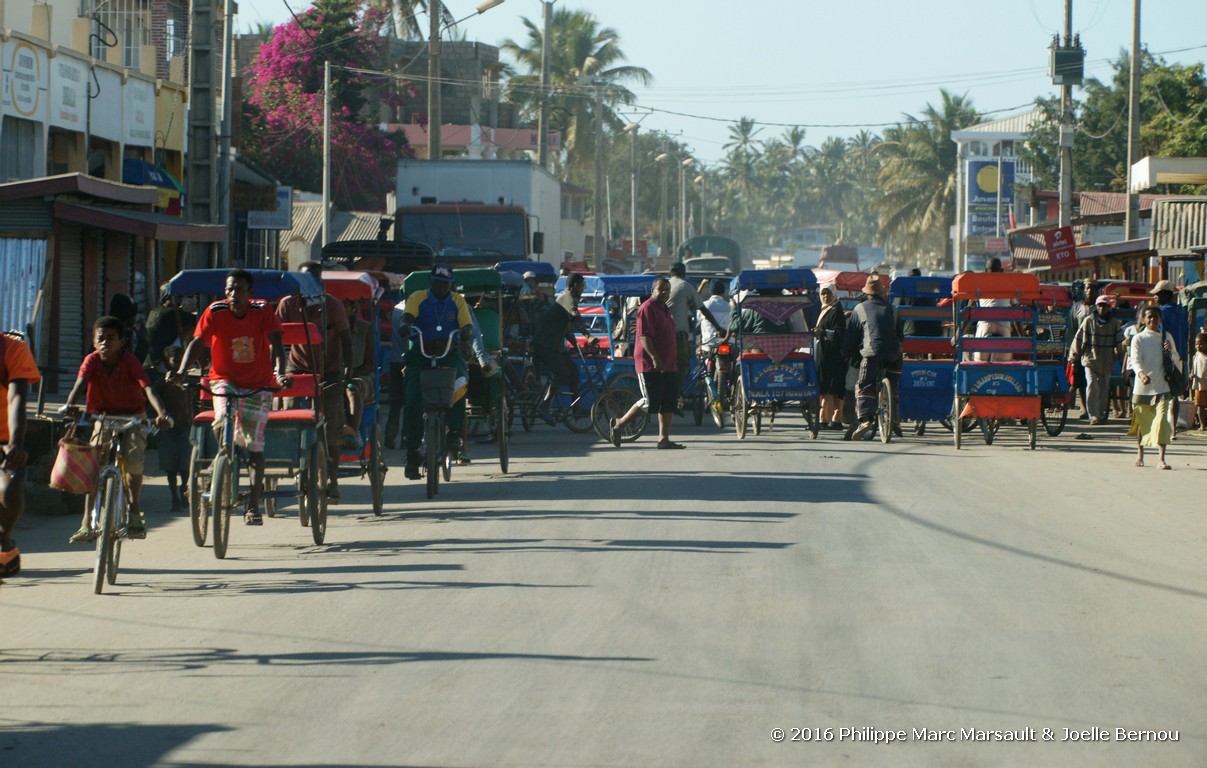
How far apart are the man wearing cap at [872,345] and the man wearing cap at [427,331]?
6597mm

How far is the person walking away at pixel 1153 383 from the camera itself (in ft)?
52.3

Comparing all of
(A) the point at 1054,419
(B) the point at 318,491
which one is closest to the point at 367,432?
(B) the point at 318,491

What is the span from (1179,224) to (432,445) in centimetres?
2198

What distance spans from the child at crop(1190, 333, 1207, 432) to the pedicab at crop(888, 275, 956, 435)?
3.10 m

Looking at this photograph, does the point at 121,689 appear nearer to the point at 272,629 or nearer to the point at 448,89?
the point at 272,629

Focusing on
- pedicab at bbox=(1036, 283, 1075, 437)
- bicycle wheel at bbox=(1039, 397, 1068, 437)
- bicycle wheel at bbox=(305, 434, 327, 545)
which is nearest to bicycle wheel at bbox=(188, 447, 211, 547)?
bicycle wheel at bbox=(305, 434, 327, 545)

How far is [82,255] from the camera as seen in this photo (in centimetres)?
2097

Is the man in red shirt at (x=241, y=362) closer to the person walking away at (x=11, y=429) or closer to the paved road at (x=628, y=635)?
the paved road at (x=628, y=635)

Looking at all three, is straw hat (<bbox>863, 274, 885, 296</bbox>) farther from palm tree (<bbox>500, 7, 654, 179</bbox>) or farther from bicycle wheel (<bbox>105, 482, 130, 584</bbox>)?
palm tree (<bbox>500, 7, 654, 179</bbox>)

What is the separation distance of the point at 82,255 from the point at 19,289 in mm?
3786

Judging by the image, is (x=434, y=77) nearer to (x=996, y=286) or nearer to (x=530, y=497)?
(x=996, y=286)

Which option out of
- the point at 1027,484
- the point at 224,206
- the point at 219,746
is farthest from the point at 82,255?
the point at 219,746

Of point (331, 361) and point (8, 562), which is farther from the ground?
point (331, 361)

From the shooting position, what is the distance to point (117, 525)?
905cm
